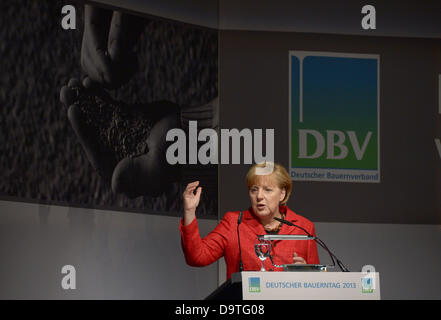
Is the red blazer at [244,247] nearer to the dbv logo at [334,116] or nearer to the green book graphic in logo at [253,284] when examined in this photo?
the green book graphic in logo at [253,284]

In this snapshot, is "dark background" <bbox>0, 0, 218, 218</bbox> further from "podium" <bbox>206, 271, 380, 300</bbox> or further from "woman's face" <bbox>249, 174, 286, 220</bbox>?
"podium" <bbox>206, 271, 380, 300</bbox>

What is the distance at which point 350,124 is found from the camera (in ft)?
16.1

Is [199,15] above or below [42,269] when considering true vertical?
above

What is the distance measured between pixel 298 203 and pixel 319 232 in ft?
0.79

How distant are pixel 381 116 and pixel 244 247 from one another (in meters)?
2.20

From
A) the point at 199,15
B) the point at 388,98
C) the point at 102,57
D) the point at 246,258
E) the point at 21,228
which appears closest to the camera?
the point at 246,258

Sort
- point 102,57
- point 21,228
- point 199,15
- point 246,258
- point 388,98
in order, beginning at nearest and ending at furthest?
point 246,258 < point 21,228 < point 102,57 < point 199,15 < point 388,98

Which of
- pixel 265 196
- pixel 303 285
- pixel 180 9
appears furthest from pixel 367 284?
pixel 180 9

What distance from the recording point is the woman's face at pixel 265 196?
315 cm

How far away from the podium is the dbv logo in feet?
8.58

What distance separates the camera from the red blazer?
3.08 metres

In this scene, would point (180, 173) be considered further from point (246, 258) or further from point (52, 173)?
point (246, 258)

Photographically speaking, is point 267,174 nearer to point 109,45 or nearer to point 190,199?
point 190,199

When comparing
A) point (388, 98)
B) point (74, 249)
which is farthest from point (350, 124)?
point (74, 249)
